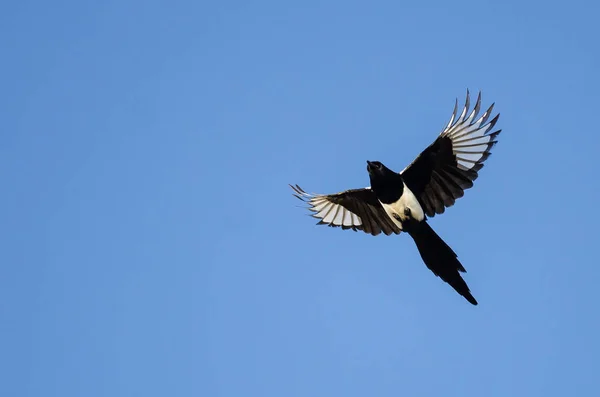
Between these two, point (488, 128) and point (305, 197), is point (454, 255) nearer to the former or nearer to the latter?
point (488, 128)

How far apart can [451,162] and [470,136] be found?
419mm

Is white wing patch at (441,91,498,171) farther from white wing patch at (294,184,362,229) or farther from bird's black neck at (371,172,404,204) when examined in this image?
white wing patch at (294,184,362,229)

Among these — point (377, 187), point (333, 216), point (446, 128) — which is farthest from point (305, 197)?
point (446, 128)

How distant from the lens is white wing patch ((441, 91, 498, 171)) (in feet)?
38.2

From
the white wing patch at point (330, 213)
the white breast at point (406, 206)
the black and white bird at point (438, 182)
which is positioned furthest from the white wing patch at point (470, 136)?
the white wing patch at point (330, 213)

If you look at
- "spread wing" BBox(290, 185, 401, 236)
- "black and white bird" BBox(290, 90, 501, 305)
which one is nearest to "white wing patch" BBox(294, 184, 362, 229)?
"spread wing" BBox(290, 185, 401, 236)

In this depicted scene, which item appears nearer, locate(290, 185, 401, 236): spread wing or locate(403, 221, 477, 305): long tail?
locate(403, 221, 477, 305): long tail

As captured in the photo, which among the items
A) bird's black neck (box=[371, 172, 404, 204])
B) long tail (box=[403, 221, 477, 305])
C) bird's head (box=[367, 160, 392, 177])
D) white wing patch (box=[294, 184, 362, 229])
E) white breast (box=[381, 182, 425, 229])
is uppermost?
white wing patch (box=[294, 184, 362, 229])

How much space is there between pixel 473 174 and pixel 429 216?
2.53 feet

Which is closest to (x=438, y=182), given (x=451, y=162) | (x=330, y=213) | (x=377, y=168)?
(x=451, y=162)

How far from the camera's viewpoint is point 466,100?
11758 mm

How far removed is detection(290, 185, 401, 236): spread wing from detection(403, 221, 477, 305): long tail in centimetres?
59

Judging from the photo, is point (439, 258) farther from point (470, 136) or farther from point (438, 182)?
point (470, 136)

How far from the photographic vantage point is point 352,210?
13.2 meters
